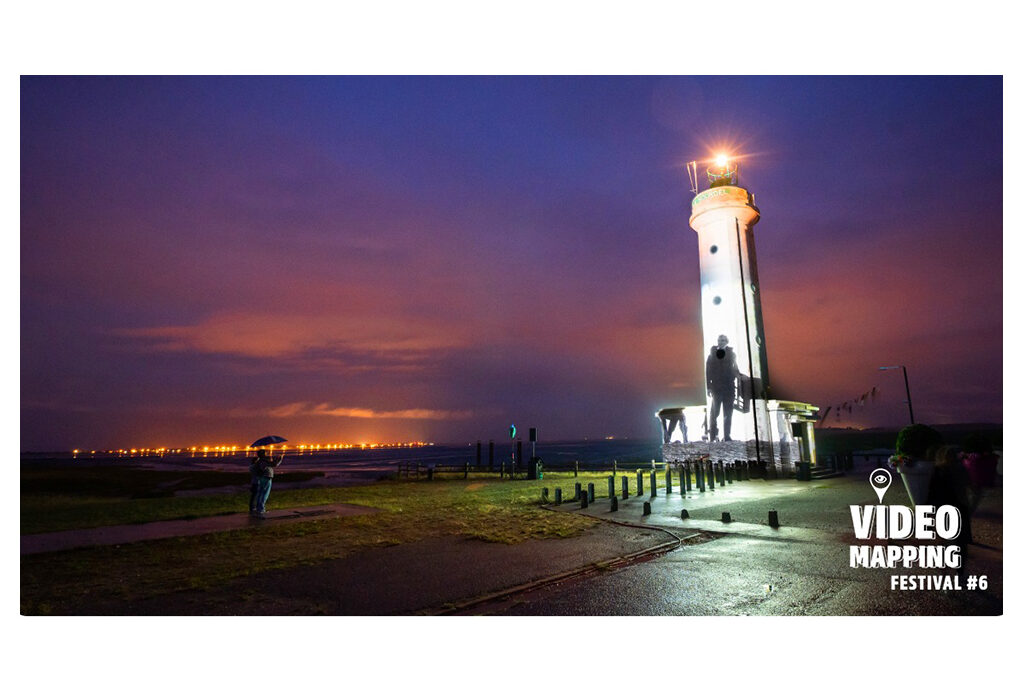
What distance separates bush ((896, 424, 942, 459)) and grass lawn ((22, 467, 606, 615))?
5598mm

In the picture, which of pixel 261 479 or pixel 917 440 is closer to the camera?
pixel 917 440

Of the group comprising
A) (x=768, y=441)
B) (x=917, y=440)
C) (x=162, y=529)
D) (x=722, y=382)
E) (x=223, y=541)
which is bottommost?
(x=768, y=441)

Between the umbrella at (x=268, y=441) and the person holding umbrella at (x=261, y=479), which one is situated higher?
the umbrella at (x=268, y=441)

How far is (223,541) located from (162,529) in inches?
87.5

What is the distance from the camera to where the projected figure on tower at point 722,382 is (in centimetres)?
2486

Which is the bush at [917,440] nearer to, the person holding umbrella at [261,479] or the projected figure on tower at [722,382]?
the person holding umbrella at [261,479]

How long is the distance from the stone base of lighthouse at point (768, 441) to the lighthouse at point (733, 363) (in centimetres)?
4

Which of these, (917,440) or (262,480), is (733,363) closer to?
(917,440)

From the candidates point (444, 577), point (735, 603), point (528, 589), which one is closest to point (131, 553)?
point (444, 577)

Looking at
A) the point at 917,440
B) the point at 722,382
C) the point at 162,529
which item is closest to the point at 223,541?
the point at 162,529

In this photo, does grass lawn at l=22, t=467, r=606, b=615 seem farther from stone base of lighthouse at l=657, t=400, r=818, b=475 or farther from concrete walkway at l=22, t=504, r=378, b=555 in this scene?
stone base of lighthouse at l=657, t=400, r=818, b=475

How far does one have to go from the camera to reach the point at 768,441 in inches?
947

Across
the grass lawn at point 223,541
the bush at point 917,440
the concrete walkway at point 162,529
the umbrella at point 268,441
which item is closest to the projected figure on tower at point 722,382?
the grass lawn at point 223,541
